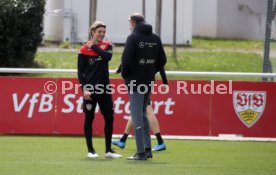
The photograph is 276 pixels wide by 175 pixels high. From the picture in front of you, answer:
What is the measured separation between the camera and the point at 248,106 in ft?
47.1

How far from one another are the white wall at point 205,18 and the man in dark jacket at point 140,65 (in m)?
18.8

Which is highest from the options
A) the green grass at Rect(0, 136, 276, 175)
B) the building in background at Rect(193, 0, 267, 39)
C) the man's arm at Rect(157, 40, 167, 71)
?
the man's arm at Rect(157, 40, 167, 71)

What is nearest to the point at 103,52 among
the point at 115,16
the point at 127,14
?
the point at 127,14

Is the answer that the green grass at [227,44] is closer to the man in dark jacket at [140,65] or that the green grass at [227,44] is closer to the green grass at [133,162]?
the green grass at [133,162]

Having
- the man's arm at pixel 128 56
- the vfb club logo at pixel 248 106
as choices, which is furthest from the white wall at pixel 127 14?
the man's arm at pixel 128 56

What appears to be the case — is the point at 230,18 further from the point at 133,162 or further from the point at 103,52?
the point at 133,162

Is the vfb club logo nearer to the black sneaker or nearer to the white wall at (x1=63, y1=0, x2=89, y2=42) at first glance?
the black sneaker

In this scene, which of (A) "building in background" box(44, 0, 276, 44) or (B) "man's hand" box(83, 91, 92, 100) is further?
(A) "building in background" box(44, 0, 276, 44)

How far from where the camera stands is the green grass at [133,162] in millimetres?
10422

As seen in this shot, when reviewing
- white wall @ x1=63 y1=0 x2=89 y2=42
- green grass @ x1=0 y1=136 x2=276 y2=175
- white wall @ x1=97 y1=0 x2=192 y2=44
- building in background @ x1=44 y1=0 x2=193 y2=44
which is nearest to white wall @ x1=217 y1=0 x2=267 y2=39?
building in background @ x1=44 y1=0 x2=193 y2=44

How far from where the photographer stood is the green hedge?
63.3 ft

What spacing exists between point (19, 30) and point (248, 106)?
7076 millimetres

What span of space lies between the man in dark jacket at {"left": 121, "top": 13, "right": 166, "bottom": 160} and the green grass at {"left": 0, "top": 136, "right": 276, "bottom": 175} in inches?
19.2

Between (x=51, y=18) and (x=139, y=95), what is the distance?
14.8m
